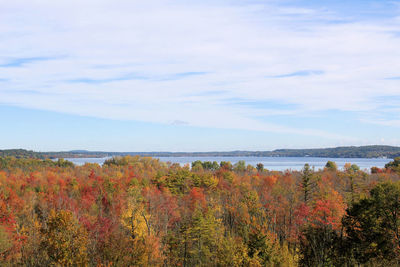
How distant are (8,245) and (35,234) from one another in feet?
24.5

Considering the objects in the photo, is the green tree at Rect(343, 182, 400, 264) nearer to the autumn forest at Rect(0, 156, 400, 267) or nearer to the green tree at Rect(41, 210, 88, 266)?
the autumn forest at Rect(0, 156, 400, 267)

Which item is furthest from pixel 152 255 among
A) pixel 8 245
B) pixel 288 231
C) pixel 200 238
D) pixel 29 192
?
pixel 29 192

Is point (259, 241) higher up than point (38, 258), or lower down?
higher up

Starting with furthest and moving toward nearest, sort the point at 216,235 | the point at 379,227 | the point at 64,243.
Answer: the point at 216,235 < the point at 379,227 < the point at 64,243

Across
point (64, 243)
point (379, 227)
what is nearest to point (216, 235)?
point (379, 227)

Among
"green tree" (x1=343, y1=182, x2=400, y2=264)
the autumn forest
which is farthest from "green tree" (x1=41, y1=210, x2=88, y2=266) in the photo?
"green tree" (x1=343, y1=182, x2=400, y2=264)

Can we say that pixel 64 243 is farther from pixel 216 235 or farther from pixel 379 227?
pixel 379 227

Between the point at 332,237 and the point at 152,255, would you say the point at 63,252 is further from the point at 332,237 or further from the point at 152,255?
the point at 332,237

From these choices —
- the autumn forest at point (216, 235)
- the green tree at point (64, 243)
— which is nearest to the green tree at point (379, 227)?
the autumn forest at point (216, 235)

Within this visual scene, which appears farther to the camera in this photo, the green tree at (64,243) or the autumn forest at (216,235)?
the autumn forest at (216,235)

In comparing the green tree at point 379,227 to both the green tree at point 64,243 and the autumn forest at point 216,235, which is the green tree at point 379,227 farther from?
the green tree at point 64,243

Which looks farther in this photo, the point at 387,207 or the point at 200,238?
the point at 200,238

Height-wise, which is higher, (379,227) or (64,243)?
(379,227)

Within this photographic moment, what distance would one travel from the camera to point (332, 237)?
39.4 m
